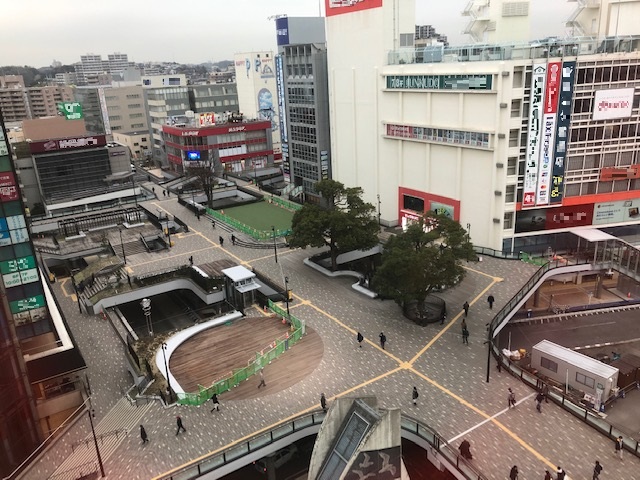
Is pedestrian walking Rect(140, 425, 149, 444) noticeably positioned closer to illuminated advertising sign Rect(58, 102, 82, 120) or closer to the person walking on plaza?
the person walking on plaza

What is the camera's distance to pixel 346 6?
5334cm

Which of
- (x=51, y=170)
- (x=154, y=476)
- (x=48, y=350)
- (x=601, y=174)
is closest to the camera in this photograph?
(x=154, y=476)

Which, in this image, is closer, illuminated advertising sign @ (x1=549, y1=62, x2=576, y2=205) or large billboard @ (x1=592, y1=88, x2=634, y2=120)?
illuminated advertising sign @ (x1=549, y1=62, x2=576, y2=205)

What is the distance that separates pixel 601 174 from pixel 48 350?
4381 cm

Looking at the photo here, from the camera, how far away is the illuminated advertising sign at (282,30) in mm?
72750

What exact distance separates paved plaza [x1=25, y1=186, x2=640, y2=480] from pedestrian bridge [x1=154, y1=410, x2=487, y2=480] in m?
0.97

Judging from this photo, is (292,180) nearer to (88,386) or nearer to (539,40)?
(539,40)

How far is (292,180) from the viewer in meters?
74.9

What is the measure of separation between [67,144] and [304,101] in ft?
116

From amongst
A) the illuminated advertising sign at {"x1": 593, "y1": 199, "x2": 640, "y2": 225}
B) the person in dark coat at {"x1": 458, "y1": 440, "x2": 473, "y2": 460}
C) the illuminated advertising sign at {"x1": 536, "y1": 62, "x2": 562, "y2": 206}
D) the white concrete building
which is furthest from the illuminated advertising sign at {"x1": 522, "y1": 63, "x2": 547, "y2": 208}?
the person in dark coat at {"x1": 458, "y1": 440, "x2": 473, "y2": 460}

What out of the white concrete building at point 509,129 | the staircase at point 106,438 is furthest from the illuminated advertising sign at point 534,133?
the staircase at point 106,438

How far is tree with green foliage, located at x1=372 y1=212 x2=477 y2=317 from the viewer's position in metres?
30.5

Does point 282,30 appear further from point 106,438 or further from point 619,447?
point 619,447

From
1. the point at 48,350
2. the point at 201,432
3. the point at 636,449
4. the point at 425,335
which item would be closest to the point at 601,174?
the point at 425,335
